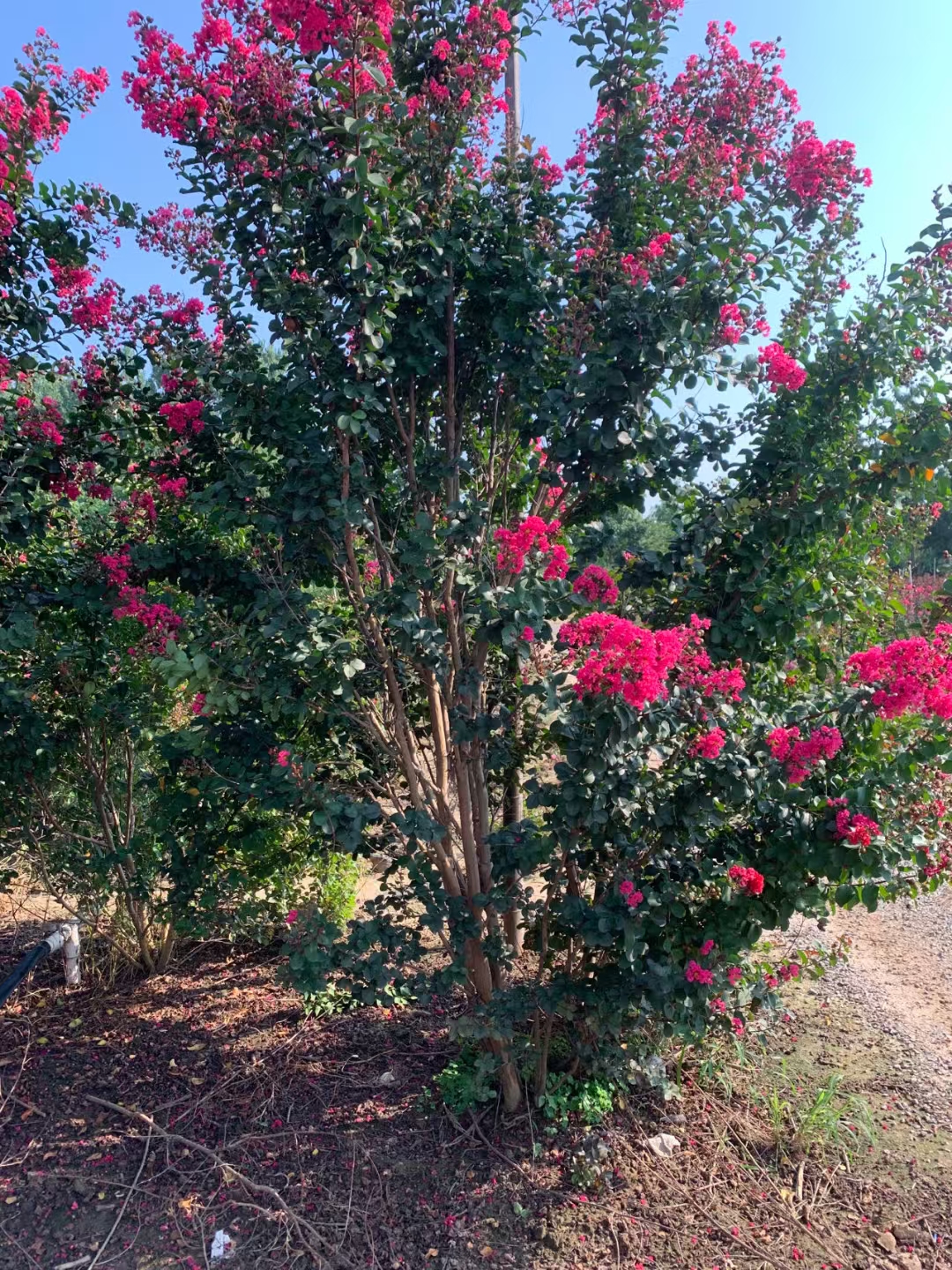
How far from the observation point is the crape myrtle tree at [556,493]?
1979 millimetres

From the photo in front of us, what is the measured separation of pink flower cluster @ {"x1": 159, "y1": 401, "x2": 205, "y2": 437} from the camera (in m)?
2.41

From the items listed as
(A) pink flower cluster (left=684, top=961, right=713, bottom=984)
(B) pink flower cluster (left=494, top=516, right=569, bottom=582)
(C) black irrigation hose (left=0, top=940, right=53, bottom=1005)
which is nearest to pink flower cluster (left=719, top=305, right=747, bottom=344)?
(B) pink flower cluster (left=494, top=516, right=569, bottom=582)

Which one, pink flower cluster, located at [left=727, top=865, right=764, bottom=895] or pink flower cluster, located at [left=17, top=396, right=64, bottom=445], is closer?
pink flower cluster, located at [left=727, top=865, right=764, bottom=895]

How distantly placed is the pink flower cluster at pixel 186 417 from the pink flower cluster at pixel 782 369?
65.3 inches

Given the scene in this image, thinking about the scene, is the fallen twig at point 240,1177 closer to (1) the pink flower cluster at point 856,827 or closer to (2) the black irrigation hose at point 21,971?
(2) the black irrigation hose at point 21,971

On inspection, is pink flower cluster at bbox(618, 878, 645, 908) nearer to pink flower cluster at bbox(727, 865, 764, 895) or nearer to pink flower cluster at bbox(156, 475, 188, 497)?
pink flower cluster at bbox(727, 865, 764, 895)

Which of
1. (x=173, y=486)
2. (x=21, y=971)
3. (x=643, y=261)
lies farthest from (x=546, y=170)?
(x=21, y=971)

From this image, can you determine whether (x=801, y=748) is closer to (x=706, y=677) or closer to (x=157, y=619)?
(x=706, y=677)

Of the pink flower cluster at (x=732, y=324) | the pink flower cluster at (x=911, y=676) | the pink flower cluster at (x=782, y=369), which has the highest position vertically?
the pink flower cluster at (x=732, y=324)

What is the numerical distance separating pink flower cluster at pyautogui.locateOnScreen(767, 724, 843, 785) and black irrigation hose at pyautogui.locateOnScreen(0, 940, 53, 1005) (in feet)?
7.51

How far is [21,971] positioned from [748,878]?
226 centimetres

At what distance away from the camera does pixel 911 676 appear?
1.76m

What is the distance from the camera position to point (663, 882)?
85.5 inches

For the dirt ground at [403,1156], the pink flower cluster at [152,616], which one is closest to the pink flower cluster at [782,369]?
the pink flower cluster at [152,616]
